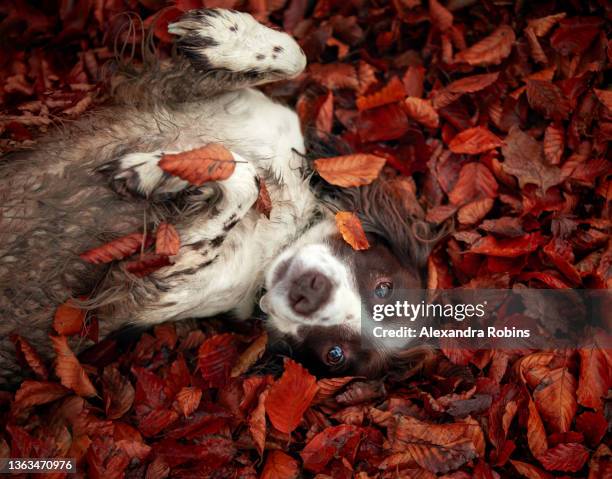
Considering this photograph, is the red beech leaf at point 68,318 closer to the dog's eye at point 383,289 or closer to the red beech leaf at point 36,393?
the red beech leaf at point 36,393

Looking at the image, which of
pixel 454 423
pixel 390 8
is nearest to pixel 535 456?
pixel 454 423

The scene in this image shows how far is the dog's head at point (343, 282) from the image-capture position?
10.0ft

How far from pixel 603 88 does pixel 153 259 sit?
296cm

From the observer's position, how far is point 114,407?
3279 millimetres

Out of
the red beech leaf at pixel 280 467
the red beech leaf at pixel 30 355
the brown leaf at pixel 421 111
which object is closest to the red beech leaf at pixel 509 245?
the brown leaf at pixel 421 111

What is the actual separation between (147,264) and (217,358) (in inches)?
36.0

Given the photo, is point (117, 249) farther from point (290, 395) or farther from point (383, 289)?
point (383, 289)

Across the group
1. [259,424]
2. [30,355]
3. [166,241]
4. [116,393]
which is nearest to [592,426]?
[259,424]

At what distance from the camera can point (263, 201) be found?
3.03m

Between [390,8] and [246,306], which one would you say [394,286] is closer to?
[246,306]

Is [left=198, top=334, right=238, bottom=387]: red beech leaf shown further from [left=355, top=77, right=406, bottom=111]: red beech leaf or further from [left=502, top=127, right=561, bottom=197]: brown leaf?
[left=502, top=127, right=561, bottom=197]: brown leaf

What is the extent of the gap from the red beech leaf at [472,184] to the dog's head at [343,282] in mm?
330

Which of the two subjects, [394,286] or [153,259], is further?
[394,286]

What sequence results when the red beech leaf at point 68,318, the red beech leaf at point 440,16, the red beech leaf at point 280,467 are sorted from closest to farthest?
the red beech leaf at point 68,318
the red beech leaf at point 280,467
the red beech leaf at point 440,16
